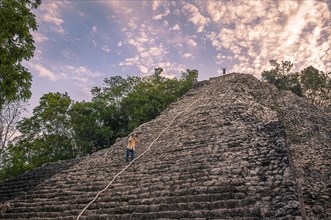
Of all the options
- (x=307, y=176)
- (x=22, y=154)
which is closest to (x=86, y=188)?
(x=307, y=176)

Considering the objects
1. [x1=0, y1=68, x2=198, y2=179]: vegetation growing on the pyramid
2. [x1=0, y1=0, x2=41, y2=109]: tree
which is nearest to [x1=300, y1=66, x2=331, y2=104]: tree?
[x1=0, y1=68, x2=198, y2=179]: vegetation growing on the pyramid

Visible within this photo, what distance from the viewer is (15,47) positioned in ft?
22.6

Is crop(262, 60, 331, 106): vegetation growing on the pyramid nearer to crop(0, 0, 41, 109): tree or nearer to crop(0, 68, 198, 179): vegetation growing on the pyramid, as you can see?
crop(0, 68, 198, 179): vegetation growing on the pyramid

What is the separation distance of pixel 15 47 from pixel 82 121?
13614 millimetres

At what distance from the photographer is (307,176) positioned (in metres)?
7.71

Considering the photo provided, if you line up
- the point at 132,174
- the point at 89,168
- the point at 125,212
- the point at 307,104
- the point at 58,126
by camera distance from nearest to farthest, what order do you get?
the point at 125,212 → the point at 132,174 → the point at 89,168 → the point at 307,104 → the point at 58,126

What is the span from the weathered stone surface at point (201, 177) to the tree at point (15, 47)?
8.67 feet

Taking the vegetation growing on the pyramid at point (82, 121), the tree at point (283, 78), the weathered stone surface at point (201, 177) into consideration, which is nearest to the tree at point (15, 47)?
the weathered stone surface at point (201, 177)

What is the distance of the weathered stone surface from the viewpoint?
455cm

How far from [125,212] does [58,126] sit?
16.2m

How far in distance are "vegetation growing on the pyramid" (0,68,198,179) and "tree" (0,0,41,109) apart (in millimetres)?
11812

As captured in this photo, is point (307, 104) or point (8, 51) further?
point (307, 104)

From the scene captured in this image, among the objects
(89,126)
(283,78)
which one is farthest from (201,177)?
(283,78)

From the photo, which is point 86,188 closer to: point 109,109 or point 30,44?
point 30,44
